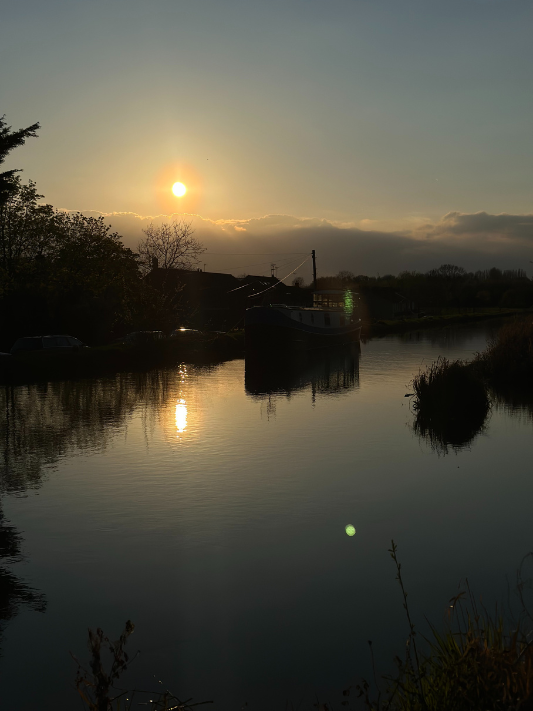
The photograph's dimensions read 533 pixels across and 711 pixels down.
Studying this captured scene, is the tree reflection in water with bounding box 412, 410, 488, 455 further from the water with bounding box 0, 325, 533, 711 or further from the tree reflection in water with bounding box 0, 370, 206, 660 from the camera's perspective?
the tree reflection in water with bounding box 0, 370, 206, 660

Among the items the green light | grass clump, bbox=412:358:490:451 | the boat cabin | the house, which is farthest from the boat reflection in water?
the house

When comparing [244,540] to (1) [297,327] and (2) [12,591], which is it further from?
(1) [297,327]

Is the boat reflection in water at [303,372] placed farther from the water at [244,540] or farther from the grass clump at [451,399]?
the water at [244,540]

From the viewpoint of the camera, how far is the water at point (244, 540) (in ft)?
23.6

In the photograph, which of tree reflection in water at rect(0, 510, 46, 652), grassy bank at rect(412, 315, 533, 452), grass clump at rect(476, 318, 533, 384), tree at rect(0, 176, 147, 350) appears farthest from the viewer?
tree at rect(0, 176, 147, 350)

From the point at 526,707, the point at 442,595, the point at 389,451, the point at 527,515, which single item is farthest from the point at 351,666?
the point at 389,451

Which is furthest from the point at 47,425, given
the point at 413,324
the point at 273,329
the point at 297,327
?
the point at 413,324

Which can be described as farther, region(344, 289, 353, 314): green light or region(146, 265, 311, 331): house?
region(146, 265, 311, 331): house

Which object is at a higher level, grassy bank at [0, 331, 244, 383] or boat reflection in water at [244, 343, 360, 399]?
grassy bank at [0, 331, 244, 383]

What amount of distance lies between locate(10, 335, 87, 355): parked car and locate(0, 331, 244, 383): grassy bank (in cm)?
92

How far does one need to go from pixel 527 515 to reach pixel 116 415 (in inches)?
570

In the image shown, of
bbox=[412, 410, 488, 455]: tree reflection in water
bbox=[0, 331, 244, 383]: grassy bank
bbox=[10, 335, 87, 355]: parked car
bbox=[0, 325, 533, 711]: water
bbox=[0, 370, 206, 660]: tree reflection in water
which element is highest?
bbox=[10, 335, 87, 355]: parked car

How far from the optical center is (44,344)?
141 ft

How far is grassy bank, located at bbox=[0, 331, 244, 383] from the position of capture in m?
38.6
